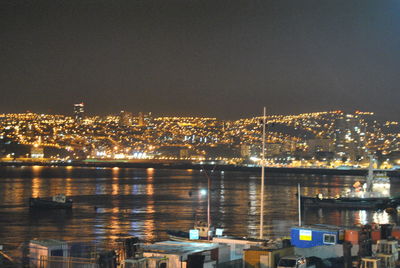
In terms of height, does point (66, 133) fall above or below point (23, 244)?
above

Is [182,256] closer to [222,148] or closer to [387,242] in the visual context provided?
[387,242]

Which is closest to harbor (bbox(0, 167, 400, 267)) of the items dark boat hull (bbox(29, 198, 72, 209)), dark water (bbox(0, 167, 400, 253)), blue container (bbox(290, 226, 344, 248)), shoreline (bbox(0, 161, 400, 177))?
dark water (bbox(0, 167, 400, 253))

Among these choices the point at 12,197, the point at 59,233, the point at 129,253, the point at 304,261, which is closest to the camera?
the point at 304,261

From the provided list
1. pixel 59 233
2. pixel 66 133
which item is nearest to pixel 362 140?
pixel 66 133

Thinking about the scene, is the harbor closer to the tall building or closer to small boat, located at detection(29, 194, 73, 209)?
small boat, located at detection(29, 194, 73, 209)

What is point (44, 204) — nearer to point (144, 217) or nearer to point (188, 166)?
point (144, 217)

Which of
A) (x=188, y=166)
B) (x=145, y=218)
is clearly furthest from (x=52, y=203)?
(x=188, y=166)
